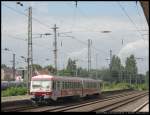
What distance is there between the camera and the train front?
130 feet

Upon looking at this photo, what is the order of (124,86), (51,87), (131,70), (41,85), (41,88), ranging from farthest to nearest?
(131,70) → (124,86) → (41,85) → (41,88) → (51,87)

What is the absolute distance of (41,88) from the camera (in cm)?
4088

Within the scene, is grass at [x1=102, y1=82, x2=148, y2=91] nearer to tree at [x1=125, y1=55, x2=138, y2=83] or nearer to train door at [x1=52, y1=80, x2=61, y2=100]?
tree at [x1=125, y1=55, x2=138, y2=83]

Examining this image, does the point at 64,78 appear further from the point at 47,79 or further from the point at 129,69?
the point at 129,69

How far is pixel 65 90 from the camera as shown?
4366 cm

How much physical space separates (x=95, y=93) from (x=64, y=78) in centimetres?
A: 1547

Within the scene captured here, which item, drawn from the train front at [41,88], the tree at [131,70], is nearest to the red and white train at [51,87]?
the train front at [41,88]

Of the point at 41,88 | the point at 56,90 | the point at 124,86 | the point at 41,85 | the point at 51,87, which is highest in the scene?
the point at 41,85

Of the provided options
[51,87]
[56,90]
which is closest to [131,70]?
[56,90]

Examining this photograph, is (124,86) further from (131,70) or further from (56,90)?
(56,90)

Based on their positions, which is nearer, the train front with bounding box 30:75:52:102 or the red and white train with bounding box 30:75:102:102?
the train front with bounding box 30:75:52:102

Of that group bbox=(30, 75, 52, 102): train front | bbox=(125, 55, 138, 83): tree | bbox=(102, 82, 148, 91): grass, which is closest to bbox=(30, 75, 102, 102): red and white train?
bbox=(30, 75, 52, 102): train front

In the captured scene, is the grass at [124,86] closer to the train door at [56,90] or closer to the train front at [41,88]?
the train door at [56,90]

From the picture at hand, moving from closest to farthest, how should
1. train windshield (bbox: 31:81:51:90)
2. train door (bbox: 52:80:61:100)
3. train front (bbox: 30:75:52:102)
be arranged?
train front (bbox: 30:75:52:102) → train windshield (bbox: 31:81:51:90) → train door (bbox: 52:80:61:100)
